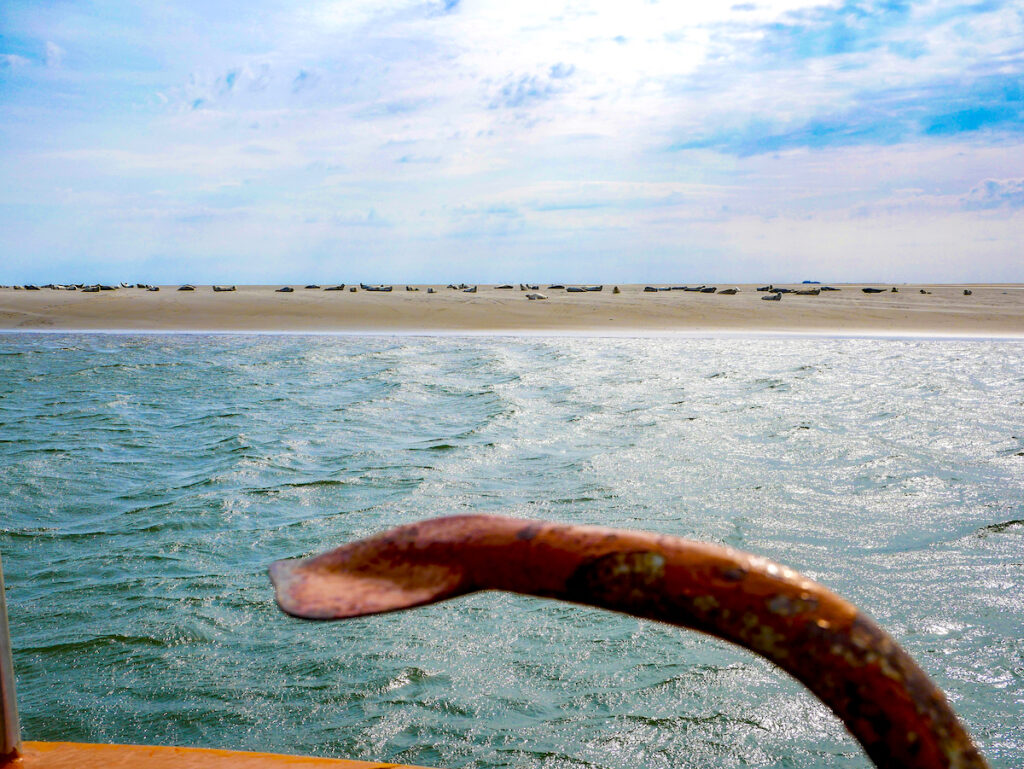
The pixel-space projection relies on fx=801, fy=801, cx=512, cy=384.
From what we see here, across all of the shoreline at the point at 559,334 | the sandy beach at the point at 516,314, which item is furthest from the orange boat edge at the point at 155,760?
the sandy beach at the point at 516,314

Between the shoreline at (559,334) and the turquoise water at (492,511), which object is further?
the shoreline at (559,334)

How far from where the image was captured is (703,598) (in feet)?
1.83

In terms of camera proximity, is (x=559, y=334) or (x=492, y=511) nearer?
(x=492, y=511)

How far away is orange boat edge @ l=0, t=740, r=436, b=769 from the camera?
5.57ft

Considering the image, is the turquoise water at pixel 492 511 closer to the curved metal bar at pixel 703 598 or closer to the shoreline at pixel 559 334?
the curved metal bar at pixel 703 598

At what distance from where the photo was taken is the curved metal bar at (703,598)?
54 centimetres

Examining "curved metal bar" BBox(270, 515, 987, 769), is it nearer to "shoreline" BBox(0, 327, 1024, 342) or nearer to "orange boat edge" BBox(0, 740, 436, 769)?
"orange boat edge" BBox(0, 740, 436, 769)

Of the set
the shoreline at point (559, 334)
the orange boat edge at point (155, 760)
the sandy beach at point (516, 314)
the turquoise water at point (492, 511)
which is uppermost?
the sandy beach at point (516, 314)

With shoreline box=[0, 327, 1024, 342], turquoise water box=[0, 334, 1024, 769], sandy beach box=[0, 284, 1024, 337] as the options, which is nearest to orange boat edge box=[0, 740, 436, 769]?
turquoise water box=[0, 334, 1024, 769]

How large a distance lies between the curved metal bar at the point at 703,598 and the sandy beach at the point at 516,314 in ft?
64.2

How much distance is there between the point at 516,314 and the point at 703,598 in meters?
22.9

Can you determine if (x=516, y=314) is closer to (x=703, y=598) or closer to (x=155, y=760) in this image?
(x=155, y=760)

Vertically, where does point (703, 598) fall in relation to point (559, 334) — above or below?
above

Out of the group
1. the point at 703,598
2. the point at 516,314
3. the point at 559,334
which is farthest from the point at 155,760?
the point at 516,314
